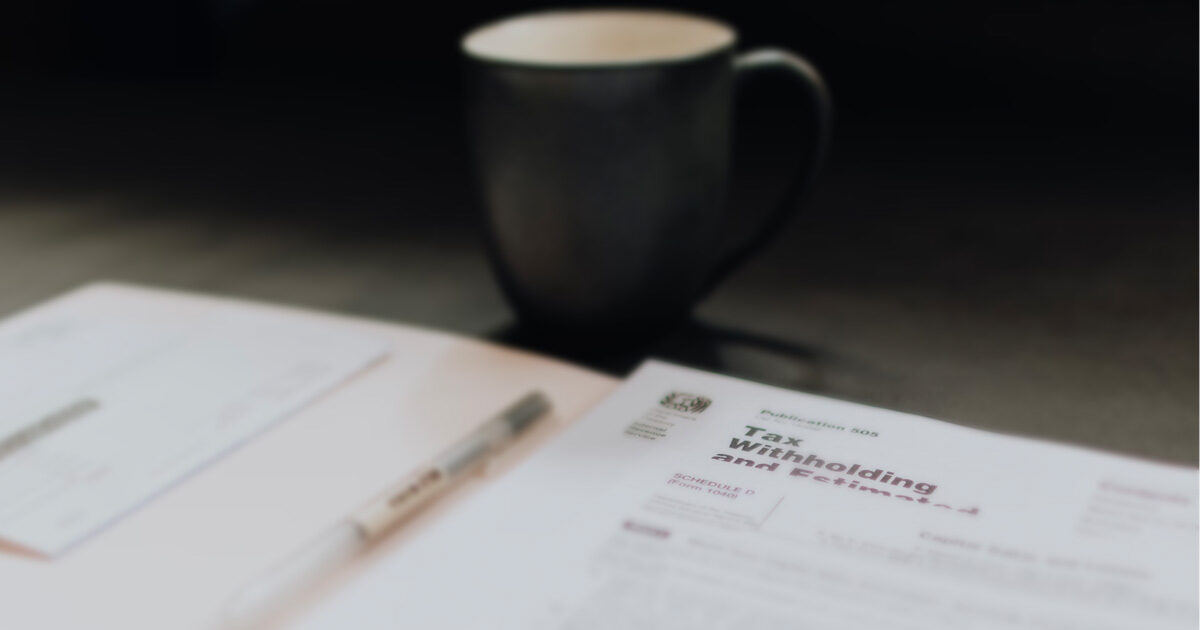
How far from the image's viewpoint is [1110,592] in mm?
308

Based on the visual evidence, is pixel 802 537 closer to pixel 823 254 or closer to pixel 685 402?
pixel 685 402

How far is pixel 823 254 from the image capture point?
2.17 ft

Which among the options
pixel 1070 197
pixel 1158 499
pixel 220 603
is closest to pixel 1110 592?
pixel 1158 499

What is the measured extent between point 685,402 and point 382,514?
0.12 meters

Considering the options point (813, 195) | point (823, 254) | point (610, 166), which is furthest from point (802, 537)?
point (813, 195)

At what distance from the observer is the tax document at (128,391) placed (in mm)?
400

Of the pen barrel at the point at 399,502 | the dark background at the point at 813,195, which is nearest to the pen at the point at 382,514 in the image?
the pen barrel at the point at 399,502

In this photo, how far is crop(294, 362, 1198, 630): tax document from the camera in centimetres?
31

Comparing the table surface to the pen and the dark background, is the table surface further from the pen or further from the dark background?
the pen

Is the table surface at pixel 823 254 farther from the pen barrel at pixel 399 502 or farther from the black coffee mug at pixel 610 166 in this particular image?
the pen barrel at pixel 399 502

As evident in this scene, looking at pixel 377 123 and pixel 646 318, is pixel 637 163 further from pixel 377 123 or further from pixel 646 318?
pixel 377 123

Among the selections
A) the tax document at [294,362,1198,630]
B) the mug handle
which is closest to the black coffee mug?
the mug handle

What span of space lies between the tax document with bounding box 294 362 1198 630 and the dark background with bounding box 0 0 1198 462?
0.29 feet

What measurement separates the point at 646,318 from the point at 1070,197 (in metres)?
0.34
